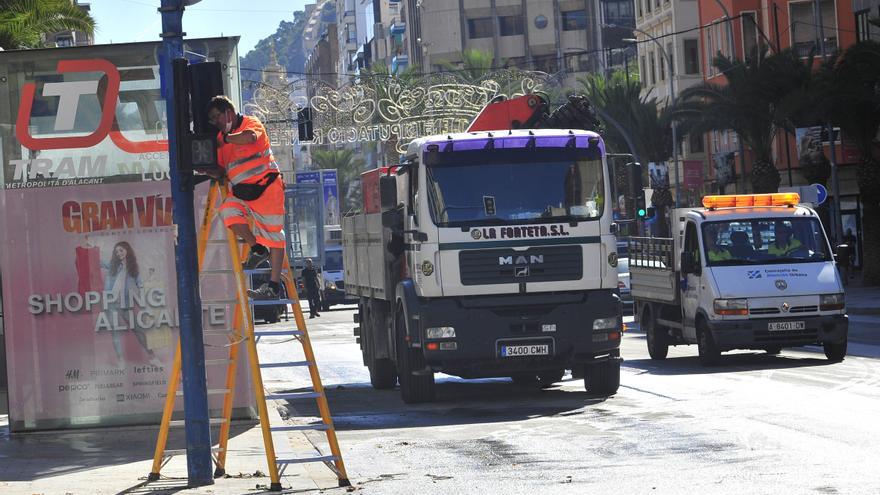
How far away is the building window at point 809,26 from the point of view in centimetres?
6388

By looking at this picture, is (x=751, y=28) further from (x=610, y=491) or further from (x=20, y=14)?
(x=610, y=491)

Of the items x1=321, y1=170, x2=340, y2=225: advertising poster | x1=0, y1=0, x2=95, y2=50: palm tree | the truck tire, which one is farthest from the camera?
x1=321, y1=170, x2=340, y2=225: advertising poster

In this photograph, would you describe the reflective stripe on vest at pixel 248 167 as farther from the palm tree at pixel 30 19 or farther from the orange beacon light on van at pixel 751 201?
the palm tree at pixel 30 19

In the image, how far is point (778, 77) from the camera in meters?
52.2

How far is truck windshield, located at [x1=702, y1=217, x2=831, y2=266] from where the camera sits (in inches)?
895

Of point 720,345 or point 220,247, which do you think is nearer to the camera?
point 220,247

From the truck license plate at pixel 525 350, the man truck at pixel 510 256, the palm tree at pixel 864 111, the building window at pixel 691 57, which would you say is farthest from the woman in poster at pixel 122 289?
the building window at pixel 691 57

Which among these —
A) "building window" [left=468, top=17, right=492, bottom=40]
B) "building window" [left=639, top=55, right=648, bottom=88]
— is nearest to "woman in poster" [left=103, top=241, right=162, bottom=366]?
"building window" [left=639, top=55, right=648, bottom=88]

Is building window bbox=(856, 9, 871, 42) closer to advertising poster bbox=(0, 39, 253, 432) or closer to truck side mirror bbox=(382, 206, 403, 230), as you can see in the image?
truck side mirror bbox=(382, 206, 403, 230)

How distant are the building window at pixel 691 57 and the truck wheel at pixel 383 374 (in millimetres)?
58596

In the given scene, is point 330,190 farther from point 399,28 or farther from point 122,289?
point 399,28

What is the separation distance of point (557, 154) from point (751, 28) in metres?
52.3

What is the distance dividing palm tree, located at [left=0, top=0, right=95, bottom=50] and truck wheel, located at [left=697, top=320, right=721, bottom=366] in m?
13.6

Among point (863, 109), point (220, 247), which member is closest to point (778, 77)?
point (863, 109)
